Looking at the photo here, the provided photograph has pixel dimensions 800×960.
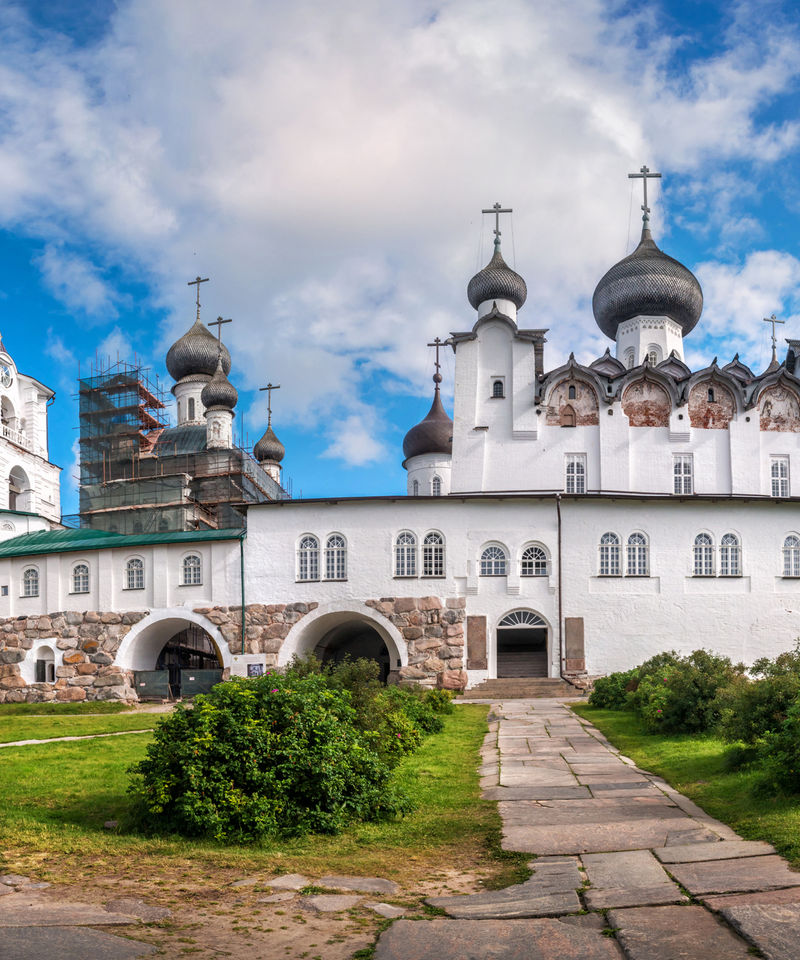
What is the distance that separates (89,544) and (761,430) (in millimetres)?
22808

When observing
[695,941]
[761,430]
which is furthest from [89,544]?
[695,941]

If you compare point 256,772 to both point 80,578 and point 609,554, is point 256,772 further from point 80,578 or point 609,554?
point 80,578

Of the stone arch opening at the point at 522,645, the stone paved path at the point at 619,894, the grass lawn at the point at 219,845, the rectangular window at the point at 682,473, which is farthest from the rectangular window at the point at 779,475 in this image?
the stone paved path at the point at 619,894

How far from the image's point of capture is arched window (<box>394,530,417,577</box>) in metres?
29.0

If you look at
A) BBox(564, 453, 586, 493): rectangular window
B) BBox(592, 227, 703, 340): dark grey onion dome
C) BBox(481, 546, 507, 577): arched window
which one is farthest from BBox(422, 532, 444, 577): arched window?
BBox(592, 227, 703, 340): dark grey onion dome

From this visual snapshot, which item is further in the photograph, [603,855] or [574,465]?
[574,465]

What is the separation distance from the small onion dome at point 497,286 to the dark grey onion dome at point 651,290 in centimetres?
345

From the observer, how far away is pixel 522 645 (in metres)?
29.6

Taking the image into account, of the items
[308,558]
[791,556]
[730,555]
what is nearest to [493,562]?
[308,558]

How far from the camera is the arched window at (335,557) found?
2925 cm

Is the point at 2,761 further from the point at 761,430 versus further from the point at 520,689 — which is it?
the point at 761,430

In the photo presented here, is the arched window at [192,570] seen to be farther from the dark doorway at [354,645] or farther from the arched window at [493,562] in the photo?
the arched window at [493,562]

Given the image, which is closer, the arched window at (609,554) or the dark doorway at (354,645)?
the arched window at (609,554)

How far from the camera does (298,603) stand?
29.0m
